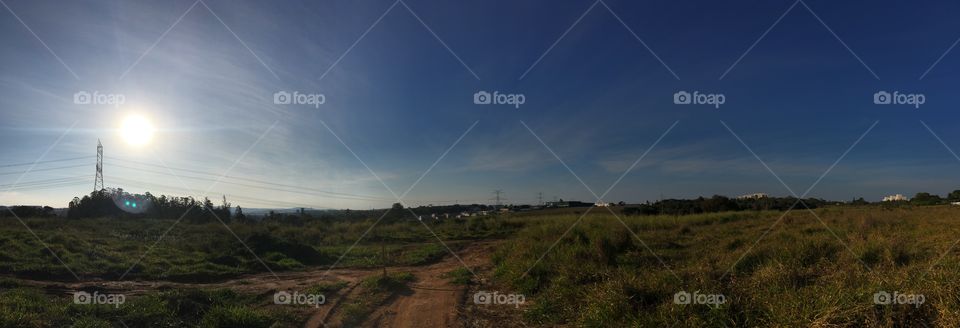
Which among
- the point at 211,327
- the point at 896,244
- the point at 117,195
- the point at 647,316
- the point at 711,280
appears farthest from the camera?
the point at 117,195

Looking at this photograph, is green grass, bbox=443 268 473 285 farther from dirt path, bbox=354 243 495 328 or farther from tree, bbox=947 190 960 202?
tree, bbox=947 190 960 202

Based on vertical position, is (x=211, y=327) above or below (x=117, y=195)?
below

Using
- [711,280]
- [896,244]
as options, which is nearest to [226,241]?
[711,280]

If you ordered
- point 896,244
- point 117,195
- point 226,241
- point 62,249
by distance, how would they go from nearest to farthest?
1. point 896,244
2. point 62,249
3. point 226,241
4. point 117,195

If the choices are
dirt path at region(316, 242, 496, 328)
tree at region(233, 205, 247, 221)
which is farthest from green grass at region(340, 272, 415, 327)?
tree at region(233, 205, 247, 221)

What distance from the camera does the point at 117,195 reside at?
40.5m

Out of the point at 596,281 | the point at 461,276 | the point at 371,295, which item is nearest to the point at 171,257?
the point at 371,295

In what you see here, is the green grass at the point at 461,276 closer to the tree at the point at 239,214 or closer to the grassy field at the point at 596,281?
the grassy field at the point at 596,281

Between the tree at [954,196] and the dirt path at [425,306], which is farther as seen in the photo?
the tree at [954,196]

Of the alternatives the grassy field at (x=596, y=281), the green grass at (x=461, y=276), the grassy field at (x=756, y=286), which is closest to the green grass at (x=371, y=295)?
the grassy field at (x=596, y=281)

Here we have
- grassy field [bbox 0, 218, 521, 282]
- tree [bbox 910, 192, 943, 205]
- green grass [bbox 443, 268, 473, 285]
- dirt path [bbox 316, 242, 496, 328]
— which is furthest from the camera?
tree [bbox 910, 192, 943, 205]

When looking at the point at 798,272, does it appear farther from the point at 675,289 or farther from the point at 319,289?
the point at 319,289

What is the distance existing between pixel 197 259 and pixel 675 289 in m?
13.3

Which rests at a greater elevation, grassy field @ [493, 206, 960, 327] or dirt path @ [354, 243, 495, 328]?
grassy field @ [493, 206, 960, 327]
